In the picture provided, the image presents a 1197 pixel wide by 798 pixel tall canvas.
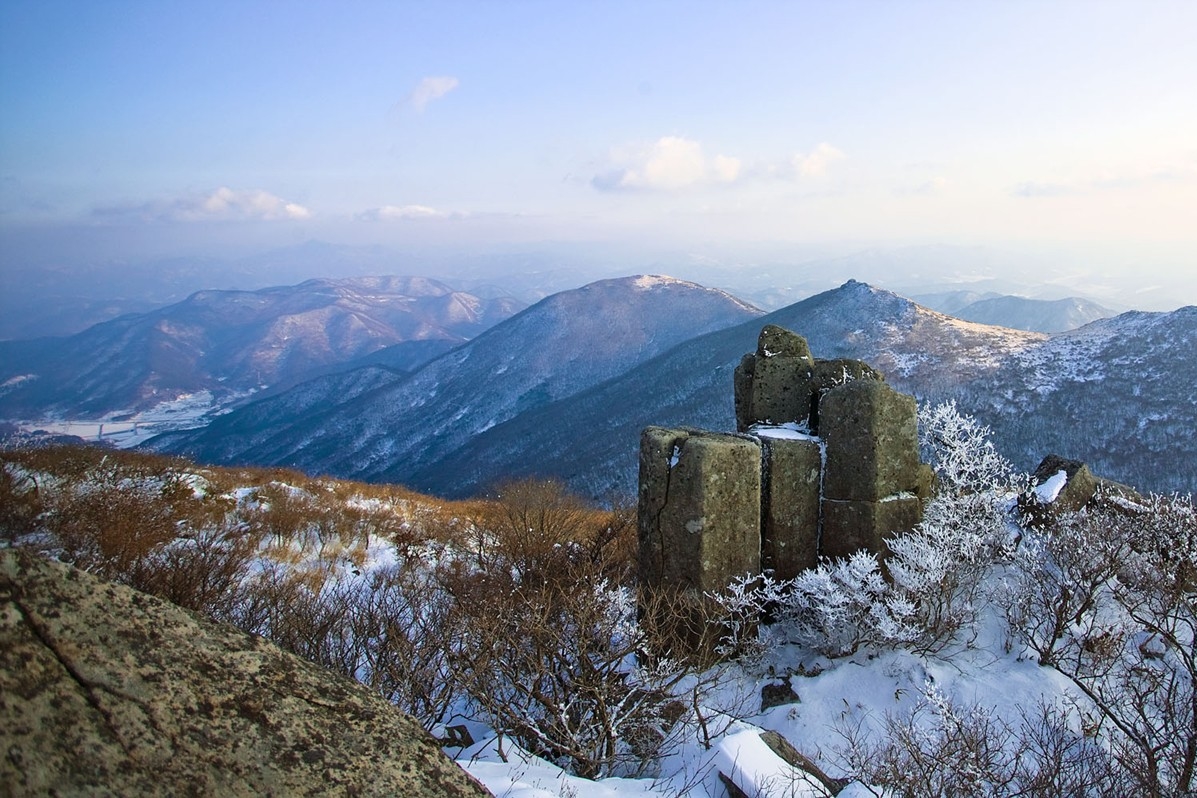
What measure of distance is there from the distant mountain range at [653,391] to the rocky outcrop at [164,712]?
160ft

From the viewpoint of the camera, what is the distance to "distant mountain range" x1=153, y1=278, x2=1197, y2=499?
54.3 metres

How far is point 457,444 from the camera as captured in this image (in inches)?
4557

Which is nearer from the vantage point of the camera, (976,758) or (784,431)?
(976,758)

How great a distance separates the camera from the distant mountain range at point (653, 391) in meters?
54.3

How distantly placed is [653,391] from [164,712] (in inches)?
3560

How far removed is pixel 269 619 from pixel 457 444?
353 feet

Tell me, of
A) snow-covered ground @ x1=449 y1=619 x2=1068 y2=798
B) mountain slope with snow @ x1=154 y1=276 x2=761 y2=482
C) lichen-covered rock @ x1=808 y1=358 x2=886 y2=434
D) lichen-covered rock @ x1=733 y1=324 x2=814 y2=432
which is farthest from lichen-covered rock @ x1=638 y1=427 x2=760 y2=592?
mountain slope with snow @ x1=154 y1=276 x2=761 y2=482

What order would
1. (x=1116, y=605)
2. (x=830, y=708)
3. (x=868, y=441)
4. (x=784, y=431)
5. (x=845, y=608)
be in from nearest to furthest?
(x=830, y=708) → (x=845, y=608) → (x=1116, y=605) → (x=868, y=441) → (x=784, y=431)

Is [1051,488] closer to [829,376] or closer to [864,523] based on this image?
[864,523]

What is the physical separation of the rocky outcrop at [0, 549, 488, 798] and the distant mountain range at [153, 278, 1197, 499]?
160ft

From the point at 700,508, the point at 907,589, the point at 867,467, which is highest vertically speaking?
the point at 867,467

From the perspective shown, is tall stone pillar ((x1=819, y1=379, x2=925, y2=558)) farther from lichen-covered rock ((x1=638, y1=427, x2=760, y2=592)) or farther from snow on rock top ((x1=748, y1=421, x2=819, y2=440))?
lichen-covered rock ((x1=638, y1=427, x2=760, y2=592))

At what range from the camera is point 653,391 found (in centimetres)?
9244

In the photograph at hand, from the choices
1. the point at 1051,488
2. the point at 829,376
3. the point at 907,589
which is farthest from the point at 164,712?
the point at 1051,488
